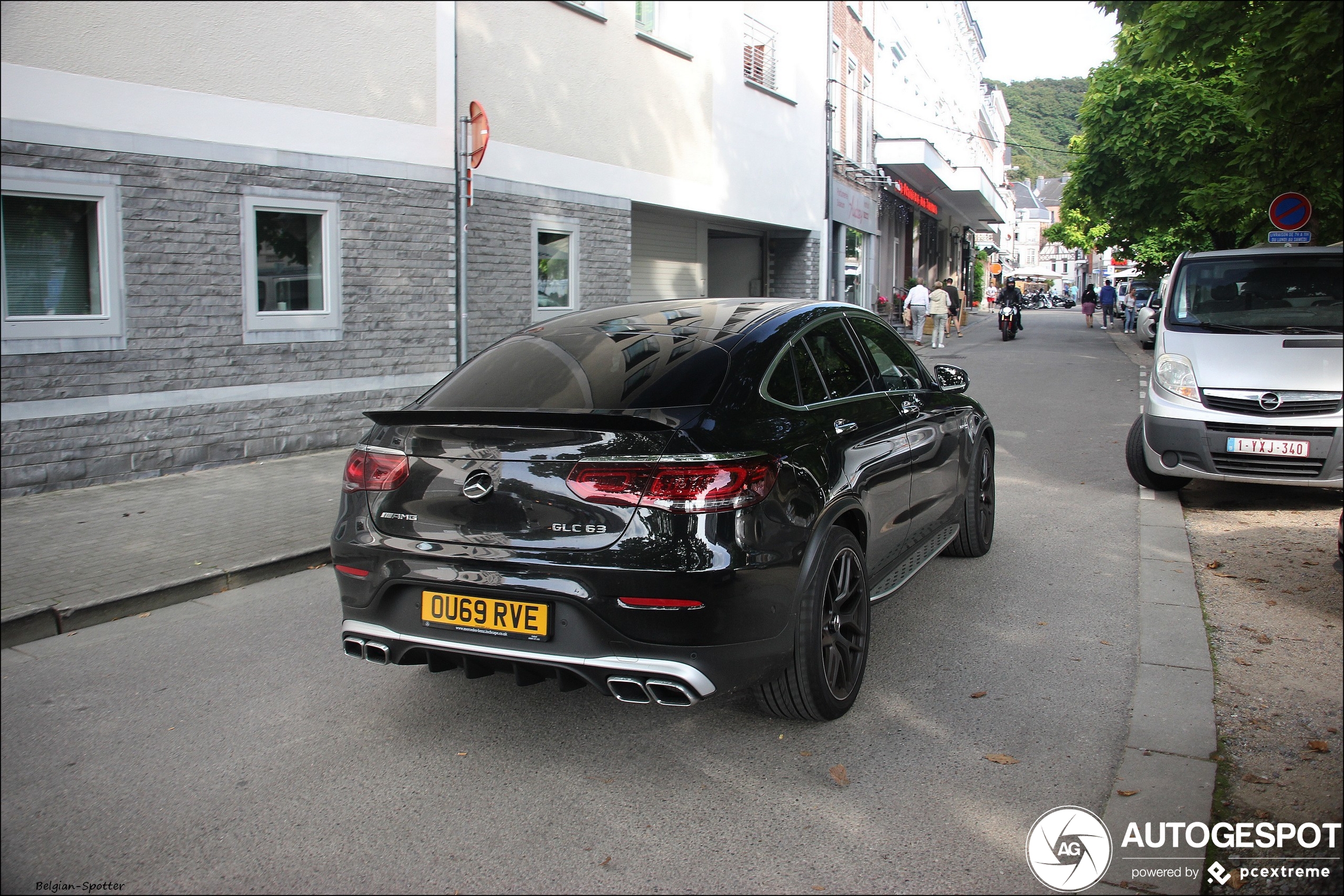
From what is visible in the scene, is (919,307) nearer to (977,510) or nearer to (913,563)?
(977,510)

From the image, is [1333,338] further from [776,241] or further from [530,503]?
[776,241]

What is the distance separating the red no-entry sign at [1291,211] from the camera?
1302 cm

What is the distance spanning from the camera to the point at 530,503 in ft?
11.7

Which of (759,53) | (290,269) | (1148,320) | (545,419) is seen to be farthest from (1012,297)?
(545,419)

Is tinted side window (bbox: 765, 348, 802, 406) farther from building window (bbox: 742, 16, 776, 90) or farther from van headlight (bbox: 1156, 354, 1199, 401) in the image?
building window (bbox: 742, 16, 776, 90)

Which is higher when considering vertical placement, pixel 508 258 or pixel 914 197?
pixel 914 197

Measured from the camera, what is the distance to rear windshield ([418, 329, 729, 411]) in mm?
3807

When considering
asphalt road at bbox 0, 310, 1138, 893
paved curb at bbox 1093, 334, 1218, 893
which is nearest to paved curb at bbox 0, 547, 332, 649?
asphalt road at bbox 0, 310, 1138, 893

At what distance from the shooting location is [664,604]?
3430 mm

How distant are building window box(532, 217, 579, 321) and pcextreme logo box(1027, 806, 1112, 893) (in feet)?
36.6

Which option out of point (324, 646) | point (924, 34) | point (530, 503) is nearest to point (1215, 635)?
point (530, 503)

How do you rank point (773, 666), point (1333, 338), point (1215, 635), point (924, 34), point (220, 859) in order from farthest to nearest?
point (924, 34) → point (1333, 338) → point (1215, 635) → point (773, 666) → point (220, 859)

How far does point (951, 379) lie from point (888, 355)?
0.94 m

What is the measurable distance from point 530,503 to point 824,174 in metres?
22.3
